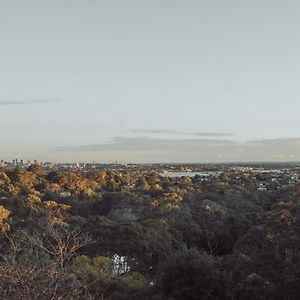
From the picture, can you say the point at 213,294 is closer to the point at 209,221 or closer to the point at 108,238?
the point at 108,238

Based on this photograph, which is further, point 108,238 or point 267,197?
point 267,197

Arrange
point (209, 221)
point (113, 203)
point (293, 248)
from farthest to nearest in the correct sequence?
1. point (113, 203)
2. point (209, 221)
3. point (293, 248)

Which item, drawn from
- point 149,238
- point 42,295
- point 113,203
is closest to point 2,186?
point 113,203

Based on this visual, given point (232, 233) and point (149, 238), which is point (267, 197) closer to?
point (232, 233)

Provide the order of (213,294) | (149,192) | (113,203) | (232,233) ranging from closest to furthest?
(213,294) → (232,233) → (113,203) → (149,192)

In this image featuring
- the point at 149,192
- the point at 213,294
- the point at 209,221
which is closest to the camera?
the point at 213,294

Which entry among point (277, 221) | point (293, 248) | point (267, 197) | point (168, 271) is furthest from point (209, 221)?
point (267, 197)

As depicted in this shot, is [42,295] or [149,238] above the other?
[42,295]
